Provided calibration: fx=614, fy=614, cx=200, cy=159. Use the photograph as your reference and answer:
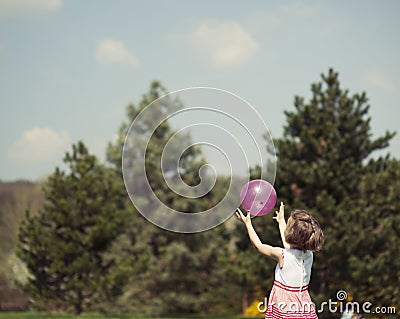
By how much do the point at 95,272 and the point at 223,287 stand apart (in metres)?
8.69

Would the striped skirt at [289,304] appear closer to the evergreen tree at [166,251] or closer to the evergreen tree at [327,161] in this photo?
the evergreen tree at [327,161]

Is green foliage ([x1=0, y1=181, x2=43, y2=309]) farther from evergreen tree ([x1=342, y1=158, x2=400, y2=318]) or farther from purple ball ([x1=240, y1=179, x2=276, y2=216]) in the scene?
purple ball ([x1=240, y1=179, x2=276, y2=216])

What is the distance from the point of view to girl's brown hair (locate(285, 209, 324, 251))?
449cm

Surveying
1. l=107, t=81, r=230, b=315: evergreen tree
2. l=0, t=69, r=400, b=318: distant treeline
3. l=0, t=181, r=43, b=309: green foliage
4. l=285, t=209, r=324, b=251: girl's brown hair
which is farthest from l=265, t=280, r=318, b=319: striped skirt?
l=0, t=181, r=43, b=309: green foliage

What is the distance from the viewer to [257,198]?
5.39 m

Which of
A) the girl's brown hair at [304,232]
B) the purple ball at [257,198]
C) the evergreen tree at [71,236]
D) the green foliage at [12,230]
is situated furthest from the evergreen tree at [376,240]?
the green foliage at [12,230]

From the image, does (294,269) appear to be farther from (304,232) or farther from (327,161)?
(327,161)

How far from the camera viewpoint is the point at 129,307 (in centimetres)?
2611

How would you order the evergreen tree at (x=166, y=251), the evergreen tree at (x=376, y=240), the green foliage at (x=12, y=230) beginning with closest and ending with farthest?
the evergreen tree at (x=376, y=240)
the evergreen tree at (x=166, y=251)
the green foliage at (x=12, y=230)

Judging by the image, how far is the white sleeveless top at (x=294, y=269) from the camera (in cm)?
457

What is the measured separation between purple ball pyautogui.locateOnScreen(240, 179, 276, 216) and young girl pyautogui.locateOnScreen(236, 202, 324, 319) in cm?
72

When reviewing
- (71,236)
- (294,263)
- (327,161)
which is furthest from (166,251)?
(294,263)

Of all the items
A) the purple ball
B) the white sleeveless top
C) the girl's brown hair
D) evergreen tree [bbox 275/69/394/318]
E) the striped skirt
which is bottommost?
the striped skirt

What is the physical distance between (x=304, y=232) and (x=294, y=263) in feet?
0.87
